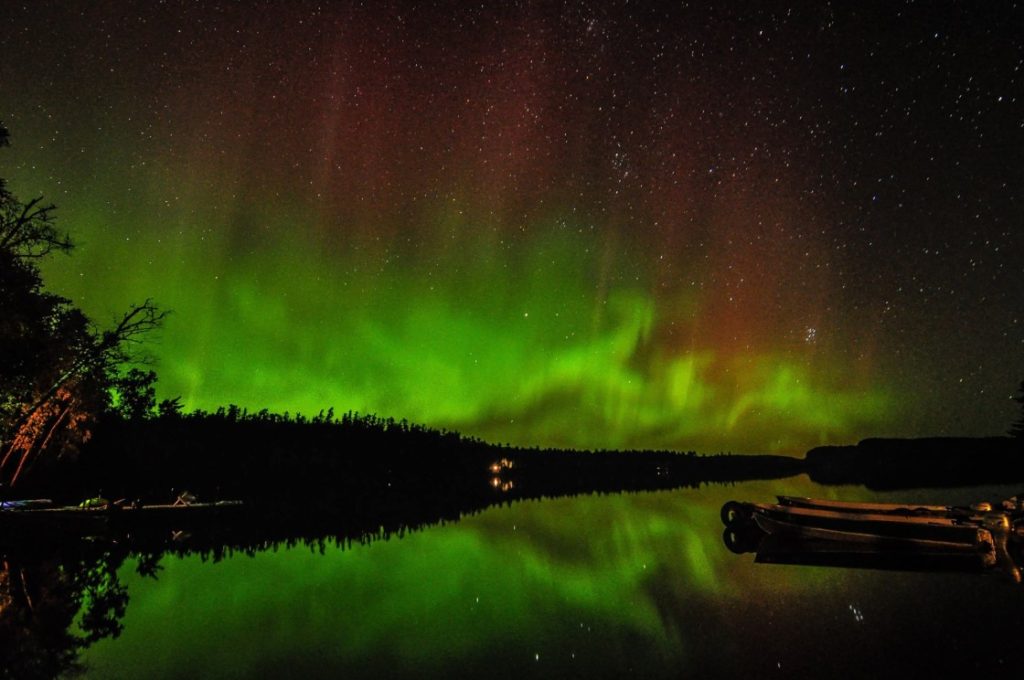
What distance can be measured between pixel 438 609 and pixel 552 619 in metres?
2.73

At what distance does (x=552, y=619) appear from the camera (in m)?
14.3

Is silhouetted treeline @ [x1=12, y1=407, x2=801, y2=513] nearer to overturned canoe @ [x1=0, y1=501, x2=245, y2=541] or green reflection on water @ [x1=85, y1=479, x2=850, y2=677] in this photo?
overturned canoe @ [x1=0, y1=501, x2=245, y2=541]

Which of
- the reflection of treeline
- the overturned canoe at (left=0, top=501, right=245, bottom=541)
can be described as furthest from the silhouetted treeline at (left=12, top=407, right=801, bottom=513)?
the reflection of treeline

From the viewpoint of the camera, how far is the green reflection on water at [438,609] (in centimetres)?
1098

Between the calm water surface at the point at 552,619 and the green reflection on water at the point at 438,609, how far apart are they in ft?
0.17

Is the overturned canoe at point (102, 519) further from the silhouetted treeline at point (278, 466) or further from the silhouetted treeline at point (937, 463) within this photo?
the silhouetted treeline at point (937, 463)

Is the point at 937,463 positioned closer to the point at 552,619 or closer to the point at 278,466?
the point at 278,466

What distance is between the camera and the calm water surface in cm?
1066

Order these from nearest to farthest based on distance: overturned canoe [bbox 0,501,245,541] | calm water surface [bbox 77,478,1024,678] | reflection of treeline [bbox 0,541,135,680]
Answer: reflection of treeline [bbox 0,541,135,680], calm water surface [bbox 77,478,1024,678], overturned canoe [bbox 0,501,245,541]

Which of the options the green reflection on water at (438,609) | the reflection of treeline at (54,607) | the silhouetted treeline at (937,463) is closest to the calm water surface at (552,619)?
the green reflection on water at (438,609)

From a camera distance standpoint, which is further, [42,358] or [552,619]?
[42,358]

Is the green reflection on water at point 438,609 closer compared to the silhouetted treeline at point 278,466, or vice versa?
the green reflection on water at point 438,609

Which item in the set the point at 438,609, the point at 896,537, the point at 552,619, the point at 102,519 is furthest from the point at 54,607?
the point at 896,537

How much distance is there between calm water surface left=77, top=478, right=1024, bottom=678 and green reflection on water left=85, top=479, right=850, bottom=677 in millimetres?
53
